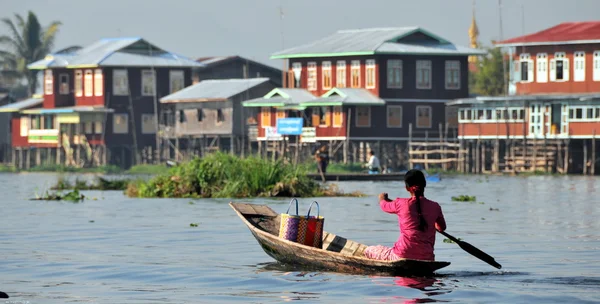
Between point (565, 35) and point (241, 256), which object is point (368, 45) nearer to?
point (565, 35)

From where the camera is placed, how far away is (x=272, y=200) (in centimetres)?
3756

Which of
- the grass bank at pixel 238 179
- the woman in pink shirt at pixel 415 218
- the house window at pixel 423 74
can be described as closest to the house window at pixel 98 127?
the house window at pixel 423 74

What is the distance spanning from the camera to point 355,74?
7544 cm

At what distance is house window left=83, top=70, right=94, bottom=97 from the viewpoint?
8481cm

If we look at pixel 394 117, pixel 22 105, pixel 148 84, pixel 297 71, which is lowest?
pixel 394 117

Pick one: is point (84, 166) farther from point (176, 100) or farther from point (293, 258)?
point (293, 258)

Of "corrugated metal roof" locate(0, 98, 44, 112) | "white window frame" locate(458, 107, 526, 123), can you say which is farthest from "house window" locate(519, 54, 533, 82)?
"corrugated metal roof" locate(0, 98, 44, 112)

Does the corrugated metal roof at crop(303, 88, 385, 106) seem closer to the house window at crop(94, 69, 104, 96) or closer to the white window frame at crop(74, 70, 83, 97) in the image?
the house window at crop(94, 69, 104, 96)

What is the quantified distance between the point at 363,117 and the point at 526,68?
9.23 m

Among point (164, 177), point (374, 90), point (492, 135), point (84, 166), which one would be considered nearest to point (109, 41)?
point (84, 166)

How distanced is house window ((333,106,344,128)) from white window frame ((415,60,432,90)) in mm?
4735

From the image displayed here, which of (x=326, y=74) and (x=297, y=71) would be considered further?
(x=297, y=71)

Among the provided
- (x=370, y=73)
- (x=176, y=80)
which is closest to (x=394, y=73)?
(x=370, y=73)

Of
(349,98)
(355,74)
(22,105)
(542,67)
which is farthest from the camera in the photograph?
(22,105)
